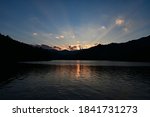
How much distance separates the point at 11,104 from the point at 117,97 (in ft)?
56.8

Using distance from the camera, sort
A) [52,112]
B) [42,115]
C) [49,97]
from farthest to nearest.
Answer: [49,97] → [52,112] → [42,115]

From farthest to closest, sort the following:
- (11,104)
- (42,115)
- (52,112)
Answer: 1. (11,104)
2. (52,112)
3. (42,115)

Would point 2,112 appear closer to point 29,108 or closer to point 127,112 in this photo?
point 29,108

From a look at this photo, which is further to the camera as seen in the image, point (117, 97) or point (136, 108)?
point (117, 97)

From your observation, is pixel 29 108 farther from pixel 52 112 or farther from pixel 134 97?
pixel 134 97

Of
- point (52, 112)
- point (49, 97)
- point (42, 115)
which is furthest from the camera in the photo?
point (49, 97)

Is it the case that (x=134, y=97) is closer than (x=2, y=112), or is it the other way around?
(x=2, y=112)

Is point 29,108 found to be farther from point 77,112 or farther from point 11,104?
point 77,112

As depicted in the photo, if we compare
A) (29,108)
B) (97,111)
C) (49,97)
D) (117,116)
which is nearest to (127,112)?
(117,116)

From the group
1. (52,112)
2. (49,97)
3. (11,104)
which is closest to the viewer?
(52,112)

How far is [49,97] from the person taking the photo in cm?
2683

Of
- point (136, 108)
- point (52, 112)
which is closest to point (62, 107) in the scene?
point (52, 112)

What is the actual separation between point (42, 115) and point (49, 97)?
9.96 metres

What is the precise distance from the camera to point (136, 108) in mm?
18703
